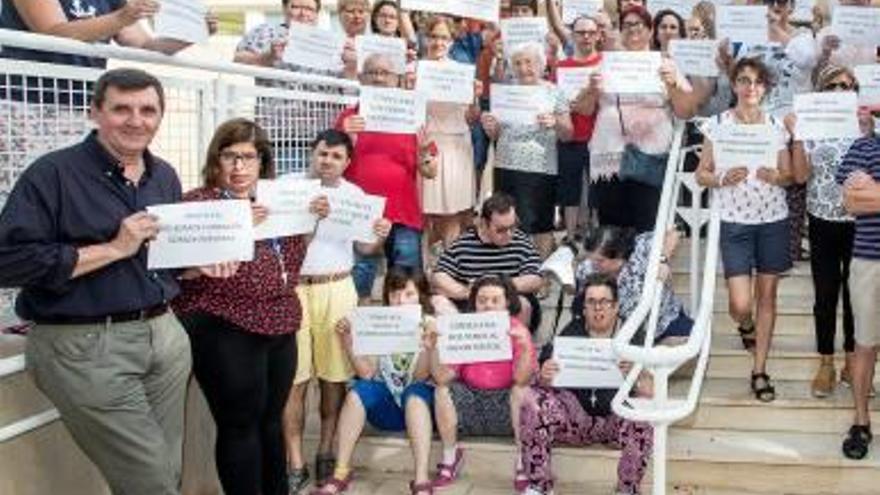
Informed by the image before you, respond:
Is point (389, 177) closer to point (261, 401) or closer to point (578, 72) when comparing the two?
point (578, 72)

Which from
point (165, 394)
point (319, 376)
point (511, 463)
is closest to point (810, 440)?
point (511, 463)

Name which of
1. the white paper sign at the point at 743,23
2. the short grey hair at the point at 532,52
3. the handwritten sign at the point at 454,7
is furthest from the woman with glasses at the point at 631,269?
the handwritten sign at the point at 454,7

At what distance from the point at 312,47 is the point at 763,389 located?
10.4ft

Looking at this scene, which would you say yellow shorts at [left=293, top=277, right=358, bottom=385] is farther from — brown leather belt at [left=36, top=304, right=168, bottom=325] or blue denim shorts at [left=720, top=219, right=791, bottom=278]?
blue denim shorts at [left=720, top=219, right=791, bottom=278]

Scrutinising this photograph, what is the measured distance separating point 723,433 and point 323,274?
220 cm

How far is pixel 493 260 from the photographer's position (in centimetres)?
601

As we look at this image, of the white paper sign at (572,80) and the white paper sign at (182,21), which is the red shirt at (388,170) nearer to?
the white paper sign at (572,80)

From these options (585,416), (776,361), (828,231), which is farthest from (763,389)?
(585,416)

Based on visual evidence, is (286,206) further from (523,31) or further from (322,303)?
(523,31)

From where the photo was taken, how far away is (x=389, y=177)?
19.7 feet

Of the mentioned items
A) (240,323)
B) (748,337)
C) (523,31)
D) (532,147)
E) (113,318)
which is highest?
(523,31)

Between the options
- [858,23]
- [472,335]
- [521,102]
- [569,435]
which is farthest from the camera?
[521,102]

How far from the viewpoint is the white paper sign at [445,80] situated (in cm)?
623

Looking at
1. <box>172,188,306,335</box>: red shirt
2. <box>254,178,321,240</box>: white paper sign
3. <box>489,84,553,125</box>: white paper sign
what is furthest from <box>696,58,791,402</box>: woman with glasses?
<box>172,188,306,335</box>: red shirt
